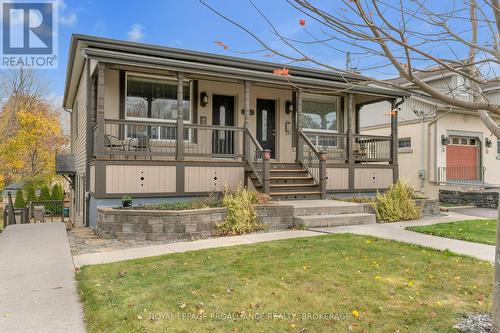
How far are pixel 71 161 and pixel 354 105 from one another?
1144 centimetres

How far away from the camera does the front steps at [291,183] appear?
9961 mm

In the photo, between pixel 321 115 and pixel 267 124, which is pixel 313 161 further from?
pixel 321 115

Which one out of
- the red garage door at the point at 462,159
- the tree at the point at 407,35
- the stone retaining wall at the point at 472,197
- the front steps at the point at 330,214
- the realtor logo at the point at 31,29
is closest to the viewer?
the tree at the point at 407,35

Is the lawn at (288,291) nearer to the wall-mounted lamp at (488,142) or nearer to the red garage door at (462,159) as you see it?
the red garage door at (462,159)

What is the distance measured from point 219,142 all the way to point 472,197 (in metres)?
10.1

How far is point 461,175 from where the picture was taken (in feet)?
55.7

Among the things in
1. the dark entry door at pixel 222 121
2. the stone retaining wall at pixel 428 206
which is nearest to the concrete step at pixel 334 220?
the stone retaining wall at pixel 428 206

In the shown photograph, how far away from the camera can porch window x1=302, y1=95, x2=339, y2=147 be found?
13.0 meters

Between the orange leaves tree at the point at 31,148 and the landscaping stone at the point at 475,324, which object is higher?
the orange leaves tree at the point at 31,148

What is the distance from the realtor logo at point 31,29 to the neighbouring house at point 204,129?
2.15 meters

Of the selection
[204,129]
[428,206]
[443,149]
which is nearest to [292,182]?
[204,129]

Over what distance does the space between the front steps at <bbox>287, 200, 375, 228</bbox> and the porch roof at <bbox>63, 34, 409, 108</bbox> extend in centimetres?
279

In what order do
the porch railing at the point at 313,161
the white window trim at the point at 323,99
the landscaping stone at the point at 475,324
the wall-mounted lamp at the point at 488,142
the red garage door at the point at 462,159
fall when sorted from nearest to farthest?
1. the landscaping stone at the point at 475,324
2. the porch railing at the point at 313,161
3. the white window trim at the point at 323,99
4. the red garage door at the point at 462,159
5. the wall-mounted lamp at the point at 488,142

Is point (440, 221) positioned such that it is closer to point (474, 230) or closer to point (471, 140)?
point (474, 230)
